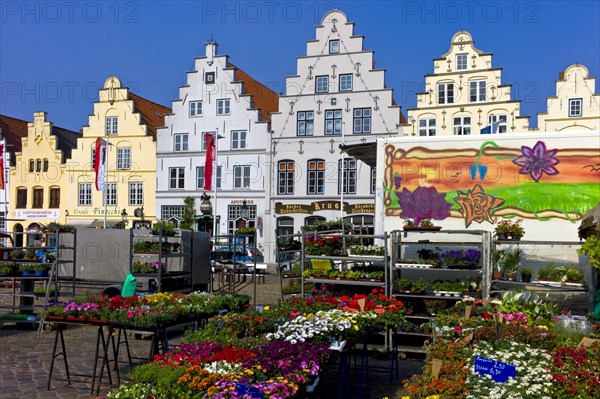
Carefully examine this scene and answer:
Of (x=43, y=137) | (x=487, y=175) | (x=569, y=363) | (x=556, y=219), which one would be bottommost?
(x=569, y=363)

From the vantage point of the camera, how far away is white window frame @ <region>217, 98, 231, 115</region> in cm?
4367

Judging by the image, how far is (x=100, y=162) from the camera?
4081 cm

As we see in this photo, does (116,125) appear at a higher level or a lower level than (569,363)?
higher

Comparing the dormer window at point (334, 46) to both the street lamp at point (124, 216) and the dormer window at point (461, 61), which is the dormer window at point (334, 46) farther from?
the street lamp at point (124, 216)

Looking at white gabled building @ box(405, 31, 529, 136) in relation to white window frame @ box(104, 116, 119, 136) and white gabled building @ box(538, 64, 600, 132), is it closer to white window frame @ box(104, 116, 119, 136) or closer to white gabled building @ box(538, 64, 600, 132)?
white gabled building @ box(538, 64, 600, 132)

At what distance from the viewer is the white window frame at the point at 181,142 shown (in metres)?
44.3

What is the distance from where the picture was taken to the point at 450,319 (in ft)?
28.3

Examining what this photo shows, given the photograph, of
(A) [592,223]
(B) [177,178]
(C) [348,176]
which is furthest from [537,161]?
(B) [177,178]

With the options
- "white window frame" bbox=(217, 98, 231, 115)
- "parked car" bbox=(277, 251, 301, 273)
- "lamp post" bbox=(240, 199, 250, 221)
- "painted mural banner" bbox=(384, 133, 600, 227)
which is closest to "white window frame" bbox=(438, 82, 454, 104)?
"lamp post" bbox=(240, 199, 250, 221)

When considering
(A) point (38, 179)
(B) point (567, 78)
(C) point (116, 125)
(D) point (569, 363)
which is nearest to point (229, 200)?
(C) point (116, 125)

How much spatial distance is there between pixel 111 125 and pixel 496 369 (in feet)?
144

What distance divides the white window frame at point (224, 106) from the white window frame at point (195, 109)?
1461 mm

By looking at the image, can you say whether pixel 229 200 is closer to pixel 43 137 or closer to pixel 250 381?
pixel 43 137

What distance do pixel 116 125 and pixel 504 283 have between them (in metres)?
39.2
